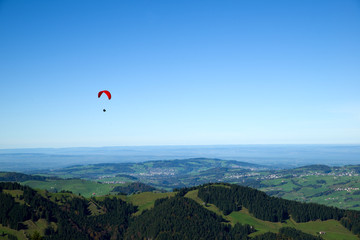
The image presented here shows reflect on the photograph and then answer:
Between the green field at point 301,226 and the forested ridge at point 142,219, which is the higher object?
the forested ridge at point 142,219

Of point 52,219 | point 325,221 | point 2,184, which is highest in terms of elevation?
point 2,184

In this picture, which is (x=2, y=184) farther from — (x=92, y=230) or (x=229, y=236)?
(x=229, y=236)

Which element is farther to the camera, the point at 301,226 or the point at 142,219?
the point at 301,226

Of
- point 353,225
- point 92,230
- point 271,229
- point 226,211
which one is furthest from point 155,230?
point 353,225

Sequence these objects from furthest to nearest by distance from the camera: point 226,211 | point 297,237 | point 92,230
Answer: point 226,211 < point 92,230 < point 297,237

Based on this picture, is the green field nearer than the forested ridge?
No

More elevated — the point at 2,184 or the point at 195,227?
the point at 2,184

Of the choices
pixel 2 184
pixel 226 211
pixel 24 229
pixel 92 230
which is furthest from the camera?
pixel 226 211

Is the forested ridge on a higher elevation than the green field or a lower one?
higher

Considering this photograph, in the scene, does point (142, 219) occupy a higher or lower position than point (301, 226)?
higher

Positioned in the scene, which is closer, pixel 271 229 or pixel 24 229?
pixel 24 229

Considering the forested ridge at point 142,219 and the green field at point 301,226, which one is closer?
the forested ridge at point 142,219
